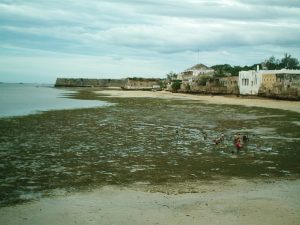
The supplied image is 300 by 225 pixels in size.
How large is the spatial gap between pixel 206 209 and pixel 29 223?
352 centimetres

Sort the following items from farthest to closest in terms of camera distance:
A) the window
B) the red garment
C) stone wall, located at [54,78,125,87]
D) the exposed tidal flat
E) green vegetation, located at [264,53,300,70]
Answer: stone wall, located at [54,78,125,87] < green vegetation, located at [264,53,300,70] < the window < the red garment < the exposed tidal flat

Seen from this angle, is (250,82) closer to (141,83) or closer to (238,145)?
(238,145)

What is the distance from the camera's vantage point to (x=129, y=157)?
14.9 metres

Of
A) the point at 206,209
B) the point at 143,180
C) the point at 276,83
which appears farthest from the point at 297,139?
the point at 276,83

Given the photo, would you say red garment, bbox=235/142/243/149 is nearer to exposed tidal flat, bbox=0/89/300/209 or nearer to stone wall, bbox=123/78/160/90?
exposed tidal flat, bbox=0/89/300/209

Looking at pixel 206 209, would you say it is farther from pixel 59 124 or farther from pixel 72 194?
pixel 59 124

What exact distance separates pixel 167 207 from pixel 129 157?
6383 mm

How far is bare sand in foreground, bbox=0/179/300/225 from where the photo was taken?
773 cm

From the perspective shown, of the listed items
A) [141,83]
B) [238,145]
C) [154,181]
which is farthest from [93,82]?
[154,181]

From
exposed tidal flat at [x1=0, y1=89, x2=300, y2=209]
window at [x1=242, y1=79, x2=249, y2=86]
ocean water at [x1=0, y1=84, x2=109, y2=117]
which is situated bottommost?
ocean water at [x1=0, y1=84, x2=109, y2=117]

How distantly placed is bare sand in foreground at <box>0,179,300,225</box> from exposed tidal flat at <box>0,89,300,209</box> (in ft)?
2.72

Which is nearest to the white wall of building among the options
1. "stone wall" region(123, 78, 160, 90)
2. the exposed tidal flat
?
the exposed tidal flat

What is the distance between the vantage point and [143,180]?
11.3m

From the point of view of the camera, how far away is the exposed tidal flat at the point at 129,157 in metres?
11.2
